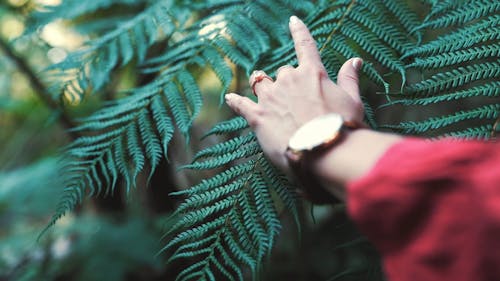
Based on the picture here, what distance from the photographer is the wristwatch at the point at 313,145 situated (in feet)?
1.94

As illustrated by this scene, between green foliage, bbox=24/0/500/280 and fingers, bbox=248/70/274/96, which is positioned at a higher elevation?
fingers, bbox=248/70/274/96

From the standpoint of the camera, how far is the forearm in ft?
1.74

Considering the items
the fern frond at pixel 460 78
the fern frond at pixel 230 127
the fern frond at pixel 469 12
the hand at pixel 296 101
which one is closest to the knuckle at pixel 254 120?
the hand at pixel 296 101

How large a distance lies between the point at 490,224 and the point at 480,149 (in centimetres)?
8

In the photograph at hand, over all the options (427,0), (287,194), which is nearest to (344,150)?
(287,194)

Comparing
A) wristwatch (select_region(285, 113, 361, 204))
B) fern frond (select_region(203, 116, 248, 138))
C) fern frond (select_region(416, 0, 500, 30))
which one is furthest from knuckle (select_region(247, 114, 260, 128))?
fern frond (select_region(416, 0, 500, 30))

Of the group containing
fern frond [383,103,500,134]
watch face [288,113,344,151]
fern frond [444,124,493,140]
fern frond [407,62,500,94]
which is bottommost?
fern frond [444,124,493,140]

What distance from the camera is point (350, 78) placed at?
2.60ft

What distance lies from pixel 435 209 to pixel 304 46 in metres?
0.46

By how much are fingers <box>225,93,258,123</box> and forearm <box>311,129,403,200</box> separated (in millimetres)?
185

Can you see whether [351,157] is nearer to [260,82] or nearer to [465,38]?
[260,82]

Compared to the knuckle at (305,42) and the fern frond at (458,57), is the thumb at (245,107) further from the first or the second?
the fern frond at (458,57)

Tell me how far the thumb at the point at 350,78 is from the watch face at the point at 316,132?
0.47ft

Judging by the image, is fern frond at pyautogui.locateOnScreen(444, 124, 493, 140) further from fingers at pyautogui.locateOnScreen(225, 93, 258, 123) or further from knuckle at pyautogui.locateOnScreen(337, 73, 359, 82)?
fingers at pyautogui.locateOnScreen(225, 93, 258, 123)
